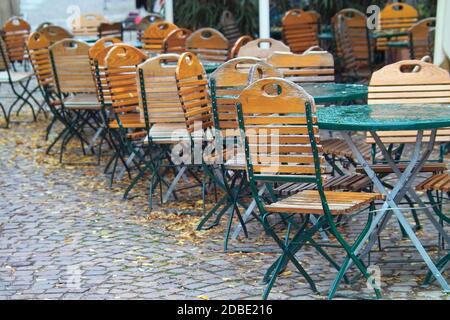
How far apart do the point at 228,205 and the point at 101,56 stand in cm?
255

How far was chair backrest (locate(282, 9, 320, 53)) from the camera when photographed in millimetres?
13242

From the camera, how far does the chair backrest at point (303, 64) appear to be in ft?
27.4

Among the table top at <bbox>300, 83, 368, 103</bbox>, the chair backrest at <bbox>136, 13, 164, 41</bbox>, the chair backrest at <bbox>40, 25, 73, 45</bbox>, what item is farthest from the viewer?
the chair backrest at <bbox>136, 13, 164, 41</bbox>

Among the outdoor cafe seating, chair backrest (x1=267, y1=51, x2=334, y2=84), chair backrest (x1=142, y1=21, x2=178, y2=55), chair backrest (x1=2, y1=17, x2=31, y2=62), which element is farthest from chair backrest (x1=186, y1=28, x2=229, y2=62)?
chair backrest (x1=2, y1=17, x2=31, y2=62)

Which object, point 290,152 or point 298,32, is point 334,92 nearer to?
point 290,152

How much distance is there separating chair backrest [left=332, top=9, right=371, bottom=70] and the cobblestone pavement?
3.91 m

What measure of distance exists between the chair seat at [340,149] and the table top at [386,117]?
0.91 m

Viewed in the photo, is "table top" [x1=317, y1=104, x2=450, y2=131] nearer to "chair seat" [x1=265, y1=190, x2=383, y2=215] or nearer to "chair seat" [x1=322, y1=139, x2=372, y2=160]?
"chair seat" [x1=265, y1=190, x2=383, y2=215]

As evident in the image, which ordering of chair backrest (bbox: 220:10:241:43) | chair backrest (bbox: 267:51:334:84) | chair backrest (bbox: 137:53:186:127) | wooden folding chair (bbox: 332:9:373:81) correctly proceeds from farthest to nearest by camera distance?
chair backrest (bbox: 220:10:241:43) < wooden folding chair (bbox: 332:9:373:81) < chair backrest (bbox: 267:51:334:84) < chair backrest (bbox: 137:53:186:127)

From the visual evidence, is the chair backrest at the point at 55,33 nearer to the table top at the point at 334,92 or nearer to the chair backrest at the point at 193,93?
the chair backrest at the point at 193,93

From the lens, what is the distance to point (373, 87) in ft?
22.5

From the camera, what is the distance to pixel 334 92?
758 cm
